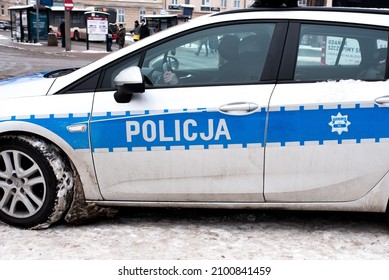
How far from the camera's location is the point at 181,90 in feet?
10.4

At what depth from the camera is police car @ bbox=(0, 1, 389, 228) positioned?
3.05 m

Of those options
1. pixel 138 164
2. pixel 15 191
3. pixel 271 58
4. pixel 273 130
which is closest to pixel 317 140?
pixel 273 130

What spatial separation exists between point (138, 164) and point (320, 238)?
52.1 inches

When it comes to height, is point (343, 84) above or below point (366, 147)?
above

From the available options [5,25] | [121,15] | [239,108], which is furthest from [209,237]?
[121,15]

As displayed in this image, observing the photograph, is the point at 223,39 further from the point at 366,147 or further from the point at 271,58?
the point at 366,147

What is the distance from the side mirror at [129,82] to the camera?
3061mm

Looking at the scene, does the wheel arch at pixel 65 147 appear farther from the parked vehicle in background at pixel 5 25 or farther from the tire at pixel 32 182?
the parked vehicle in background at pixel 5 25

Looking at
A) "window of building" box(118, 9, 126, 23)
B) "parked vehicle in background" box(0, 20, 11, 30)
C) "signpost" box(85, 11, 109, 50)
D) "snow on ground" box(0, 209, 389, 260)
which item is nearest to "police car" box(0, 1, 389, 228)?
"snow on ground" box(0, 209, 389, 260)

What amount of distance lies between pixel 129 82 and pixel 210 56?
61 centimetres

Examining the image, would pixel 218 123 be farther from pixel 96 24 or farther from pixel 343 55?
pixel 96 24

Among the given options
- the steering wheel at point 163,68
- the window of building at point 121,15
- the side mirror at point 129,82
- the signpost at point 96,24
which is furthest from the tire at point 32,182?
the window of building at point 121,15

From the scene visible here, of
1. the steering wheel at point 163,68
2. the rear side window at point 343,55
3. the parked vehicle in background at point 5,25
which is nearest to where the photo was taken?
the rear side window at point 343,55

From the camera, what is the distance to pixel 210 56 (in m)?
3.29
